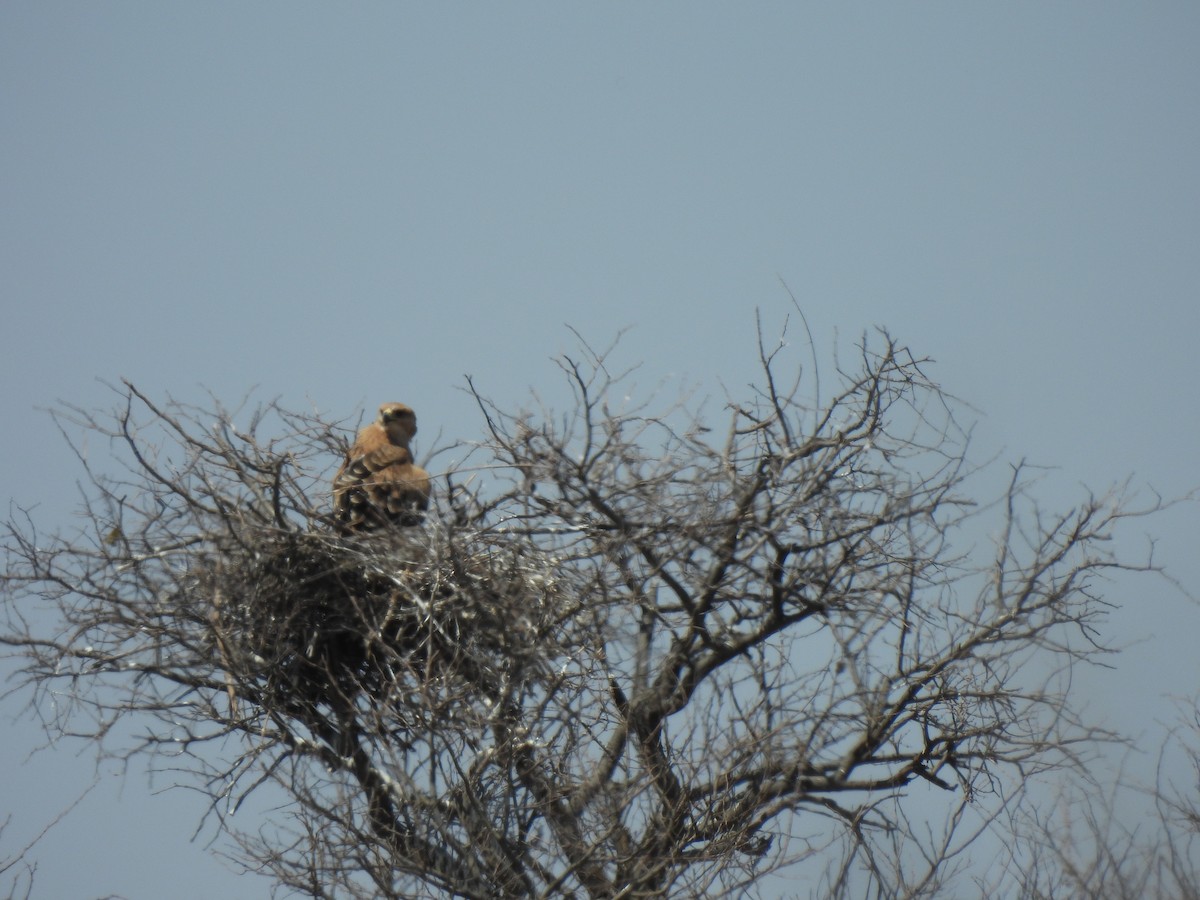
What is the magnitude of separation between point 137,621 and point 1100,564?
166 inches

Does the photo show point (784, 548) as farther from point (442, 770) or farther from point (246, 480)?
point (246, 480)

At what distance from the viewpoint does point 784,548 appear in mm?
8289

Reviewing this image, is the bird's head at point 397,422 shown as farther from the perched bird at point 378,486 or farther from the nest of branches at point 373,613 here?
the nest of branches at point 373,613

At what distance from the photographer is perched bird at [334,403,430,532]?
905cm

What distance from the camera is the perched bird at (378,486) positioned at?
9.05m

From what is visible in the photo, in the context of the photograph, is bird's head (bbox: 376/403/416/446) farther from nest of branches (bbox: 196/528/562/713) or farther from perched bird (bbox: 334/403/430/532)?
nest of branches (bbox: 196/528/562/713)

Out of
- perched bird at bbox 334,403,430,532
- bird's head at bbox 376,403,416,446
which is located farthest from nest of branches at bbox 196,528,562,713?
bird's head at bbox 376,403,416,446

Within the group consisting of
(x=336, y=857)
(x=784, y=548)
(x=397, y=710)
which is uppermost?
(x=784, y=548)

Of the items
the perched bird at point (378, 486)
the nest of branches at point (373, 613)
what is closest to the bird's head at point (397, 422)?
the perched bird at point (378, 486)

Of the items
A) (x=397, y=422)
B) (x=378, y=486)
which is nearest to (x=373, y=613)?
(x=378, y=486)

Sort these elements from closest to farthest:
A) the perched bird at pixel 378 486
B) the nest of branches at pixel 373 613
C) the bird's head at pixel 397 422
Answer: the nest of branches at pixel 373 613 < the perched bird at pixel 378 486 < the bird's head at pixel 397 422

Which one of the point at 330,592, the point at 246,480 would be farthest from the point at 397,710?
the point at 246,480

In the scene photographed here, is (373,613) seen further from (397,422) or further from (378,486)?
(397,422)

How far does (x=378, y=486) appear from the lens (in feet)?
30.3
